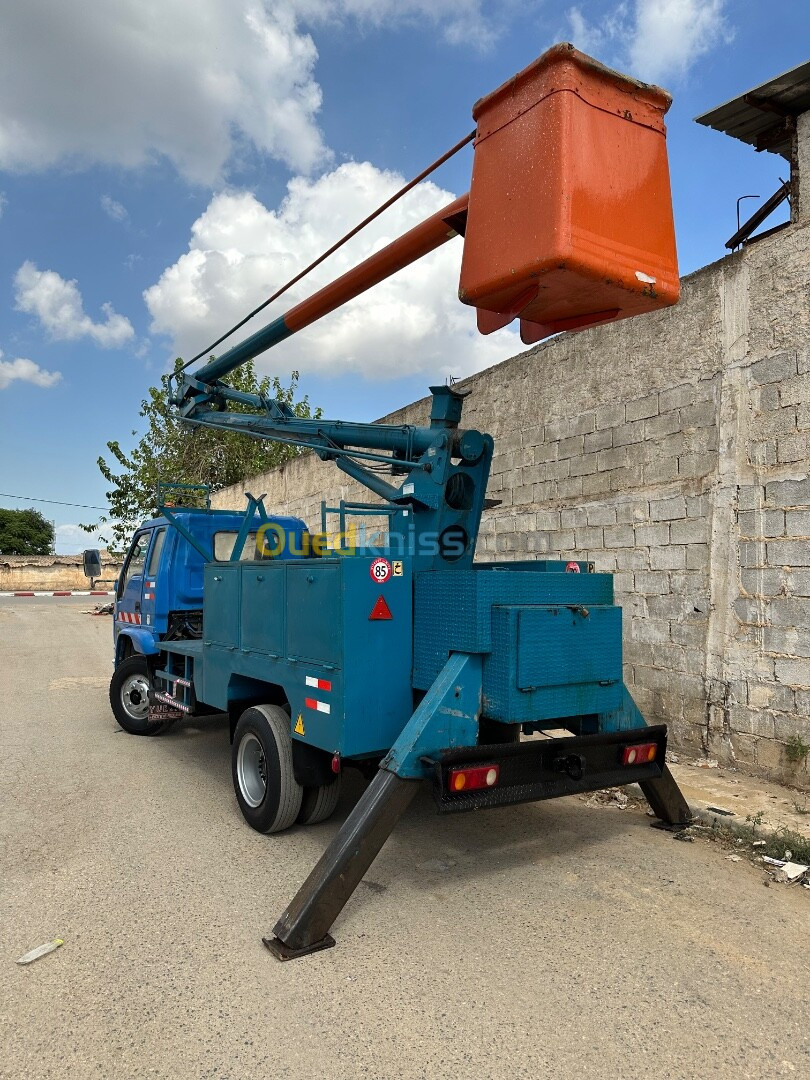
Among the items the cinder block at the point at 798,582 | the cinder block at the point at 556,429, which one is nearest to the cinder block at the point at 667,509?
the cinder block at the point at 798,582

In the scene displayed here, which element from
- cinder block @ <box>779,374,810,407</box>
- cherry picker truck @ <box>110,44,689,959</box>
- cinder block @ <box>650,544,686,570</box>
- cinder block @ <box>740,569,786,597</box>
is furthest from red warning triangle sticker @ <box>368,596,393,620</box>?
cinder block @ <box>779,374,810,407</box>

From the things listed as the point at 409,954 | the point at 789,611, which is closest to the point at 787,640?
the point at 789,611

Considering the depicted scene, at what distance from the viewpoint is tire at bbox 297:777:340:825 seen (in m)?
4.86

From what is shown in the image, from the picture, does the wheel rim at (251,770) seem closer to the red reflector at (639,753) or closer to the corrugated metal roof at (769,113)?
the red reflector at (639,753)

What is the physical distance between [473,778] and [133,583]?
572 centimetres

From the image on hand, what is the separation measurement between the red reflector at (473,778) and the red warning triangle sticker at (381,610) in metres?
0.99

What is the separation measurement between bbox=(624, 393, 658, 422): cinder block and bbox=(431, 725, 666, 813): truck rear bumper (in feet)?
11.1

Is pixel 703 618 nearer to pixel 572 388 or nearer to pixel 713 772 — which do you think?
pixel 713 772

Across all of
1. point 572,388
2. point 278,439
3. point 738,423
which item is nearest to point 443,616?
point 278,439

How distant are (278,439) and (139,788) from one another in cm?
313

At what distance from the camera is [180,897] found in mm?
3877

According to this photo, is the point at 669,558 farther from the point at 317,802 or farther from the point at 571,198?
the point at 571,198

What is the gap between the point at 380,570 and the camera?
4195 mm

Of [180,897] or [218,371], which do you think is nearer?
[180,897]
